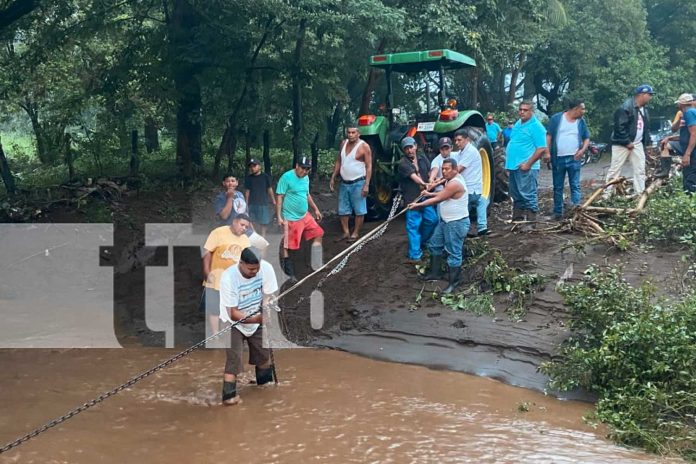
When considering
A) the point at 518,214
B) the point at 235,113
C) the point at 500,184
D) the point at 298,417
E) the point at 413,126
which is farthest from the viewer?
the point at 235,113

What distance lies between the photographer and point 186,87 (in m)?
11.5

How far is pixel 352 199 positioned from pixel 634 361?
455cm

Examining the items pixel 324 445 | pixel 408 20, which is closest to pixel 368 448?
pixel 324 445

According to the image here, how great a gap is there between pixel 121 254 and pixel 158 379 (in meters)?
4.08

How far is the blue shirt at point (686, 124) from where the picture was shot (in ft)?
27.7

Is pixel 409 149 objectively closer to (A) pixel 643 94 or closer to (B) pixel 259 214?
(B) pixel 259 214

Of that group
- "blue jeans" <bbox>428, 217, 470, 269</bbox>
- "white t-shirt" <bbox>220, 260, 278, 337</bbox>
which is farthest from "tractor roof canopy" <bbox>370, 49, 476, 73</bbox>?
"white t-shirt" <bbox>220, 260, 278, 337</bbox>

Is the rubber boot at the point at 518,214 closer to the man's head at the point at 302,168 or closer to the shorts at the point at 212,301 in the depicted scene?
the man's head at the point at 302,168

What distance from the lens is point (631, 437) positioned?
496cm

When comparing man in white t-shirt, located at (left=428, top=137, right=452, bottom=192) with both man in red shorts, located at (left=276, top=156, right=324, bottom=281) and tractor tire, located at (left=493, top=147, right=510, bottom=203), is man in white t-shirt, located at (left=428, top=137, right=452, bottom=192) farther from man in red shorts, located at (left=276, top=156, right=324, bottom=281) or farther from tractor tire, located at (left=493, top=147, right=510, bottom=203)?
tractor tire, located at (left=493, top=147, right=510, bottom=203)

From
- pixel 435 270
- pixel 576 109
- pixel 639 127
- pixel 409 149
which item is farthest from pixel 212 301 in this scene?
pixel 639 127

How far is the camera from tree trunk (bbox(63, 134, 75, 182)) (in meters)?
11.8

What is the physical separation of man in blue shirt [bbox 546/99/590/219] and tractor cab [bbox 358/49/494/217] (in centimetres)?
113

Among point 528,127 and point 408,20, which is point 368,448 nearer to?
point 528,127
